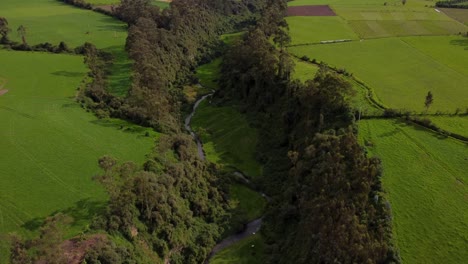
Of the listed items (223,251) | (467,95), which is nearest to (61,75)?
(223,251)

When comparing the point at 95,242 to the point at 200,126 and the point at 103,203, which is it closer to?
the point at 103,203

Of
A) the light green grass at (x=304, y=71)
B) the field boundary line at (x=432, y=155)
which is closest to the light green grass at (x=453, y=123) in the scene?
the field boundary line at (x=432, y=155)

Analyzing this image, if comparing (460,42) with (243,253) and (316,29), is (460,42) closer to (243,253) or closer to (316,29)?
(316,29)

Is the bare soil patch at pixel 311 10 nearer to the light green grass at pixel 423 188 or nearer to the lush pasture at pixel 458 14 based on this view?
the lush pasture at pixel 458 14

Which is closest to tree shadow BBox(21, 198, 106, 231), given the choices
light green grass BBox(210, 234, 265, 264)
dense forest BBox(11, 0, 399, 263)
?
dense forest BBox(11, 0, 399, 263)

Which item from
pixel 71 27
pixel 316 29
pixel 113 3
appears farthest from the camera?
pixel 113 3

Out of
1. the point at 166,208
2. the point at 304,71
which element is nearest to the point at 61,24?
the point at 304,71
